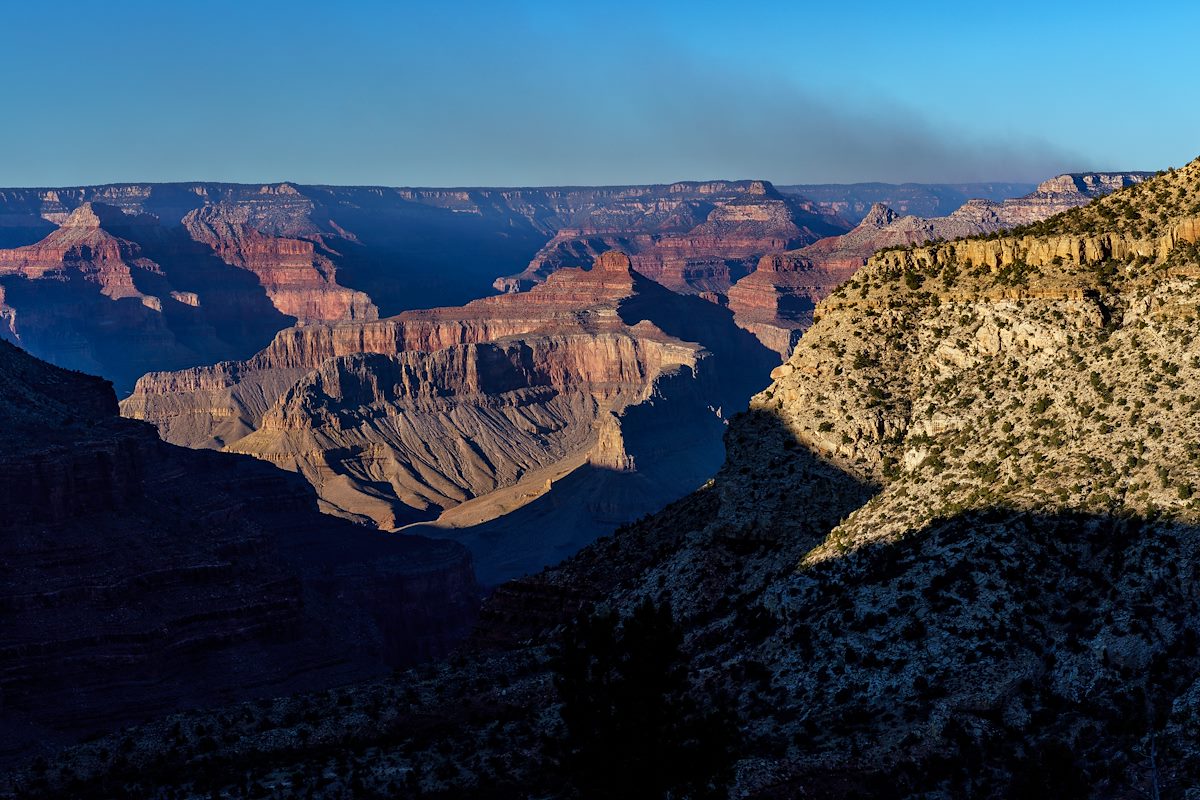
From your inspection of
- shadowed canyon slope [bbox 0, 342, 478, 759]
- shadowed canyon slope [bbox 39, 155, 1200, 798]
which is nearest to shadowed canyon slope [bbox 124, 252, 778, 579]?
shadowed canyon slope [bbox 0, 342, 478, 759]

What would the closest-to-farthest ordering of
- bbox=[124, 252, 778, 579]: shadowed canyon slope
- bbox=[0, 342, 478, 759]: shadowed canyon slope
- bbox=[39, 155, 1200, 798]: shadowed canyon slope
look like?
bbox=[39, 155, 1200, 798]: shadowed canyon slope → bbox=[0, 342, 478, 759]: shadowed canyon slope → bbox=[124, 252, 778, 579]: shadowed canyon slope

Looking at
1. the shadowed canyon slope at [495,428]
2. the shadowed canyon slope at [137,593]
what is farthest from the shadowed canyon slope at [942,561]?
the shadowed canyon slope at [495,428]

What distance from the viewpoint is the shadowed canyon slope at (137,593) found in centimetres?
7756

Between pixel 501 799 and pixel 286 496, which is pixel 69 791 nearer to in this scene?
pixel 501 799

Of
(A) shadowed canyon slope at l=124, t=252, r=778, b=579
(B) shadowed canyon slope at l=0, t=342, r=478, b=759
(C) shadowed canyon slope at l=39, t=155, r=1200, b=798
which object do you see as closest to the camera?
(C) shadowed canyon slope at l=39, t=155, r=1200, b=798

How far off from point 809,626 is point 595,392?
154942 mm

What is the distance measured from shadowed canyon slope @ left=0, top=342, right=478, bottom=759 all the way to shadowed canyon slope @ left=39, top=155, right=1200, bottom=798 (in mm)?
30275

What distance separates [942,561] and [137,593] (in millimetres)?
56112

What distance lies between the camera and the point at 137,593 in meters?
83.8

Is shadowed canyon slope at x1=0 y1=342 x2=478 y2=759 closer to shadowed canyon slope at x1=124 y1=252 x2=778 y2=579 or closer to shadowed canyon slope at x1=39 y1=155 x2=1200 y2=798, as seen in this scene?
shadowed canyon slope at x1=39 y1=155 x2=1200 y2=798

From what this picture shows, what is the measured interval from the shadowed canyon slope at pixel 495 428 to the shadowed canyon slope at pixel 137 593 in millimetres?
36897

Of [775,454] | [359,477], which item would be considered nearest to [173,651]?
[775,454]

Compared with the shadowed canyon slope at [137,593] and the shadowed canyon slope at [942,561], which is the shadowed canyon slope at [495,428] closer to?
the shadowed canyon slope at [137,593]

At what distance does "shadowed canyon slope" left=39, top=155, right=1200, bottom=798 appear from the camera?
3234 centimetres
